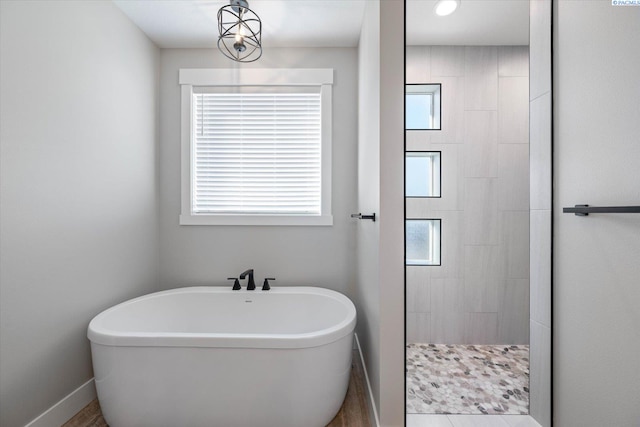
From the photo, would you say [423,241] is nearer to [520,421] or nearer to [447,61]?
[520,421]

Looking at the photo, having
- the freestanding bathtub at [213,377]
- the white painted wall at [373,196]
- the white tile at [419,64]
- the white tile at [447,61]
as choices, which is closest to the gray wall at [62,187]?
the freestanding bathtub at [213,377]

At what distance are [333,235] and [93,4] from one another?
7.17 ft

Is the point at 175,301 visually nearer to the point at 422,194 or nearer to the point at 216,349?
the point at 216,349

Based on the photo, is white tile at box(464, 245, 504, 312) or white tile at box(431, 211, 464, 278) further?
white tile at box(431, 211, 464, 278)

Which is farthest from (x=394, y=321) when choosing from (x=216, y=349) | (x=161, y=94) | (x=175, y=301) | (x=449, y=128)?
(x=161, y=94)

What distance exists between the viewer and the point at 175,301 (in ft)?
6.97

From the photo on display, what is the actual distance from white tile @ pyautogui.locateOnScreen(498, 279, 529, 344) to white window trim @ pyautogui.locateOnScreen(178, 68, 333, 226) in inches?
50.4

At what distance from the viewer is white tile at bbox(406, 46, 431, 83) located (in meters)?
1.98

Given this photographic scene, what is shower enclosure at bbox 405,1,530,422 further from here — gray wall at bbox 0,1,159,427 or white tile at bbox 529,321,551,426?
gray wall at bbox 0,1,159,427

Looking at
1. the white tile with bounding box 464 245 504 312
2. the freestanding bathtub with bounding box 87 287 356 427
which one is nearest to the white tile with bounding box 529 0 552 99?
the white tile with bounding box 464 245 504 312

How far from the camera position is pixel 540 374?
118cm

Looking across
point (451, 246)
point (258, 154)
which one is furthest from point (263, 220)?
point (451, 246)

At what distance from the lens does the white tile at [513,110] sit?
5.31 ft

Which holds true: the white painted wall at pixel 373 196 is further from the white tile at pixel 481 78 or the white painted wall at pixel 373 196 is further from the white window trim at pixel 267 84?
the white tile at pixel 481 78
